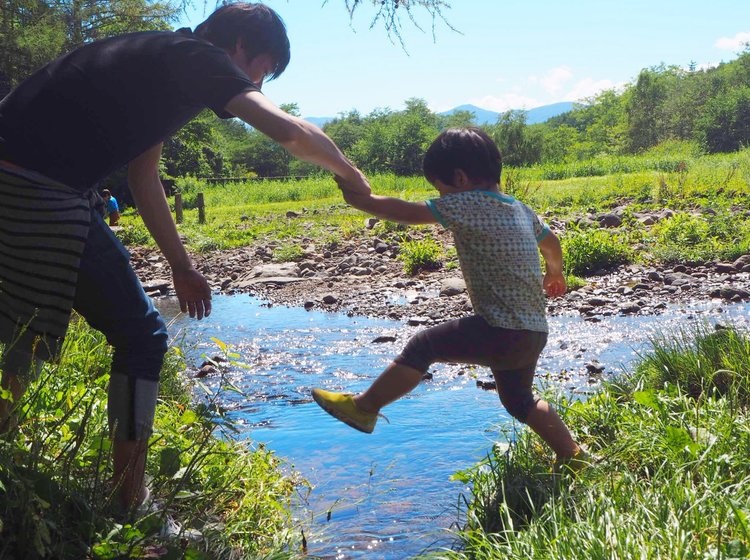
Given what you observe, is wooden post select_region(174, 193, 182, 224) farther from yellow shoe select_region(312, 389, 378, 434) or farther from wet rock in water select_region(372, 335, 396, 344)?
yellow shoe select_region(312, 389, 378, 434)

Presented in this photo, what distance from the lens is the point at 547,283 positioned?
365 cm

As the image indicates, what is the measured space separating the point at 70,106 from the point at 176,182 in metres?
39.1

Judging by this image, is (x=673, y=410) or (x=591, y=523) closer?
(x=591, y=523)

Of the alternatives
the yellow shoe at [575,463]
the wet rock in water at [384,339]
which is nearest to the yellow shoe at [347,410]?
the yellow shoe at [575,463]

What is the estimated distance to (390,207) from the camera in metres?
3.08

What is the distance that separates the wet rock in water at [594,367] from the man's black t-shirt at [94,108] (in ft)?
15.9

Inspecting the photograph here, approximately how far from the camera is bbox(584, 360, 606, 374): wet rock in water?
6.58 metres

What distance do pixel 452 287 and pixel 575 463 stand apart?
7140mm

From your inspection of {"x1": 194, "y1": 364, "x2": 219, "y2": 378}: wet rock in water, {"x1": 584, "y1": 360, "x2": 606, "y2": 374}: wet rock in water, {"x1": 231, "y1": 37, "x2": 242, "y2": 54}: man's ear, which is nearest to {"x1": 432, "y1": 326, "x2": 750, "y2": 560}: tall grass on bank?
{"x1": 231, "y1": 37, "x2": 242, "y2": 54}: man's ear

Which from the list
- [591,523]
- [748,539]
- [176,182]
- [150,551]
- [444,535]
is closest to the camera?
[748,539]

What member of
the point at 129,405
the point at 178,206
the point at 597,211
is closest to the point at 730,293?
the point at 597,211

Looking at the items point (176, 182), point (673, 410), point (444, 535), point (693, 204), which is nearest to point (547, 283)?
point (673, 410)

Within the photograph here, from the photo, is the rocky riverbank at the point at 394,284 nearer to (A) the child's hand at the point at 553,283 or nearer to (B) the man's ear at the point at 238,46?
(A) the child's hand at the point at 553,283

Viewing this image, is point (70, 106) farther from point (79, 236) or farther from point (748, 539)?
point (748, 539)
